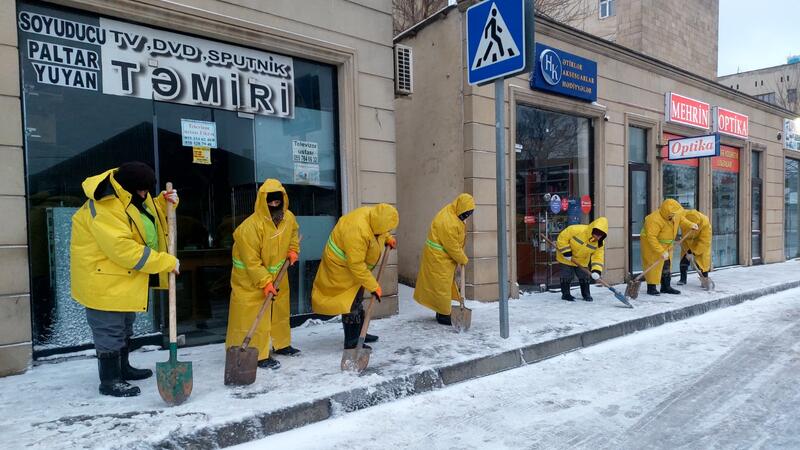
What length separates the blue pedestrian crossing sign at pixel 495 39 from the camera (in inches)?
184

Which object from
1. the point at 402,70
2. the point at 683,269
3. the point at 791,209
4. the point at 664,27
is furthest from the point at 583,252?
the point at 664,27

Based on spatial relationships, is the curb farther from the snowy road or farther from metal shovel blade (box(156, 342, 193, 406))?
metal shovel blade (box(156, 342, 193, 406))

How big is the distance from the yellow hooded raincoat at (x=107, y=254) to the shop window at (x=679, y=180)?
9.83 meters

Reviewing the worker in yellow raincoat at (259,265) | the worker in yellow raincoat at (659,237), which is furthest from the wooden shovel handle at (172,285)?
the worker in yellow raincoat at (659,237)

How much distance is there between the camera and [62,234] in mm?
4395

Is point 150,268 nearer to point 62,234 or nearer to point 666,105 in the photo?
point 62,234

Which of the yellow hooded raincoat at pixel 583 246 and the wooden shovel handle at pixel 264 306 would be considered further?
the yellow hooded raincoat at pixel 583 246

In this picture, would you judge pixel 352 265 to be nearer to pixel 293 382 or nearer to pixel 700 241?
pixel 293 382

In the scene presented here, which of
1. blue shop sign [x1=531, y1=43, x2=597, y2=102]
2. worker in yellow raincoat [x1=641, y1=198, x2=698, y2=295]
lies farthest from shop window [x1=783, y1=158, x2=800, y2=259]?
blue shop sign [x1=531, y1=43, x2=597, y2=102]

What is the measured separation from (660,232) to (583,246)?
1.58m

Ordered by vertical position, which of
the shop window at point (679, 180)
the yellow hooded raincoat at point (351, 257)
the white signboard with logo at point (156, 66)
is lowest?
the yellow hooded raincoat at point (351, 257)

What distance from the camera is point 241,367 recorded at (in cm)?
373

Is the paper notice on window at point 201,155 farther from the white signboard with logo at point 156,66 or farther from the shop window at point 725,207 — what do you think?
the shop window at point 725,207

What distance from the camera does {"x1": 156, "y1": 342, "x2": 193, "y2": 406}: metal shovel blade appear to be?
3.32 metres
